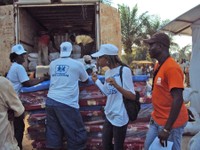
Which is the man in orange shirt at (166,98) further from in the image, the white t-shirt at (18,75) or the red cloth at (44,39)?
the red cloth at (44,39)

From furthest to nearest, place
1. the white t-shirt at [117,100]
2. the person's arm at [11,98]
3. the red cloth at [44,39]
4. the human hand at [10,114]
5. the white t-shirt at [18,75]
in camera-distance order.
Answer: the red cloth at [44,39]
the white t-shirt at [18,75]
the white t-shirt at [117,100]
the human hand at [10,114]
the person's arm at [11,98]

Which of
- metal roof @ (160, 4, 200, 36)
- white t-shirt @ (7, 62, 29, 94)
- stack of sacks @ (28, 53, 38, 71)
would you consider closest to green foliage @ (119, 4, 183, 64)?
metal roof @ (160, 4, 200, 36)

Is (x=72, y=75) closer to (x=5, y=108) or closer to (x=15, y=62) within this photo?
Answer: (x=15, y=62)

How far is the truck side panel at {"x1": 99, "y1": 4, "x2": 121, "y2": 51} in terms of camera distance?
6.75m

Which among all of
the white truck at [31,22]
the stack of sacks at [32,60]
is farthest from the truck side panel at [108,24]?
the stack of sacks at [32,60]

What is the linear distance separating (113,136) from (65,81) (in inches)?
39.6

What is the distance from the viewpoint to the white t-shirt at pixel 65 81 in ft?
15.1

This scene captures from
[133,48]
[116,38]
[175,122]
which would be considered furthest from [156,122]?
[133,48]

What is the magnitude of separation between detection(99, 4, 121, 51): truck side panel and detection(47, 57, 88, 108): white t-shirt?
7.11 ft

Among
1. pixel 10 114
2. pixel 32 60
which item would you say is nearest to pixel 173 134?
pixel 10 114

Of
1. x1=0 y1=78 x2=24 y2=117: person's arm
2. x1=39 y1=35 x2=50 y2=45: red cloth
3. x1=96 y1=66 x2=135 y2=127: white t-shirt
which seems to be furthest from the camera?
x1=39 y1=35 x2=50 y2=45: red cloth

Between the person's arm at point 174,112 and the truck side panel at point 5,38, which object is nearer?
the person's arm at point 174,112

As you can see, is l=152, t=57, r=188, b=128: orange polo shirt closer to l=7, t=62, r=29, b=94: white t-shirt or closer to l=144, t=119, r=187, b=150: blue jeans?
l=144, t=119, r=187, b=150: blue jeans

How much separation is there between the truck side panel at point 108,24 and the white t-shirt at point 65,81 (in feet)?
7.11
